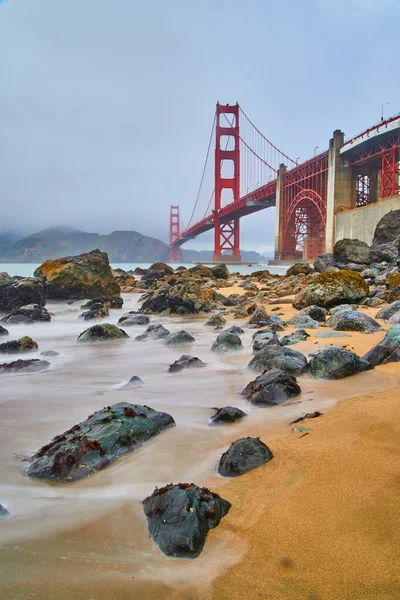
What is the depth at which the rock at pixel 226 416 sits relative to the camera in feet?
6.44

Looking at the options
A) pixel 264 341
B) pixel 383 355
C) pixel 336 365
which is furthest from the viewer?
pixel 264 341

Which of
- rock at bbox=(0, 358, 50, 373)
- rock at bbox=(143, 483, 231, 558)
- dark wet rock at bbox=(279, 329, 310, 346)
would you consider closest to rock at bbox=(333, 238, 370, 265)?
dark wet rock at bbox=(279, 329, 310, 346)

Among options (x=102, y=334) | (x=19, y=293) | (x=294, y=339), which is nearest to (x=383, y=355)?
→ (x=294, y=339)

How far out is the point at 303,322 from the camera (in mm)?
4664

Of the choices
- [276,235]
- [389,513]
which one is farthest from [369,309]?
[276,235]

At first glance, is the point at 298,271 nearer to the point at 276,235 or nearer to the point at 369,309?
the point at 369,309

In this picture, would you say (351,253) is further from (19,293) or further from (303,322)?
(19,293)

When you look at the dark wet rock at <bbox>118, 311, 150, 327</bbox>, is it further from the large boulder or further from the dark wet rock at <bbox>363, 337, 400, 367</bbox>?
the dark wet rock at <bbox>363, 337, 400, 367</bbox>

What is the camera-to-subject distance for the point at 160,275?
16.3 meters

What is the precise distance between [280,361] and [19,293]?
6.94 m

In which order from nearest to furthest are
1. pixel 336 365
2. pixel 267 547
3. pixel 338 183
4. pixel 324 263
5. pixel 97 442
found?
pixel 267 547 → pixel 97 442 → pixel 336 365 → pixel 324 263 → pixel 338 183

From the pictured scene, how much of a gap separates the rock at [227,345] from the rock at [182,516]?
2.45m

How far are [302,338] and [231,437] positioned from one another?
2.15 metres

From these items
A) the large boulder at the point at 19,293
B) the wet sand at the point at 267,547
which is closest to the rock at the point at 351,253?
the large boulder at the point at 19,293
